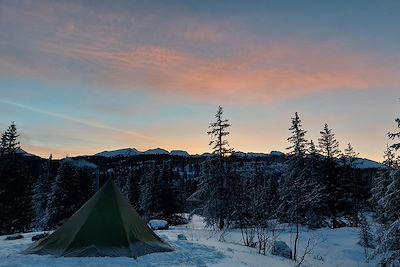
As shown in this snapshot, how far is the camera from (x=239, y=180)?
31.8 metres

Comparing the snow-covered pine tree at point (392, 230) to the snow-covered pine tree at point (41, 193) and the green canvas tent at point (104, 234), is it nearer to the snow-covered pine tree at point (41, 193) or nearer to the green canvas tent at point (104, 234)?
the green canvas tent at point (104, 234)

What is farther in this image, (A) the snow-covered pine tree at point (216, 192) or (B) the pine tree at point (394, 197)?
(A) the snow-covered pine tree at point (216, 192)

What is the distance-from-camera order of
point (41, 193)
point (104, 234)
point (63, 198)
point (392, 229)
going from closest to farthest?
point (104, 234) < point (392, 229) < point (63, 198) < point (41, 193)

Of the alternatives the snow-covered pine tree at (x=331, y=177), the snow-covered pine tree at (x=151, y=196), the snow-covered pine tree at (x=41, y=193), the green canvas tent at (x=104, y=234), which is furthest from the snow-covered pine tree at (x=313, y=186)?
the snow-covered pine tree at (x=41, y=193)

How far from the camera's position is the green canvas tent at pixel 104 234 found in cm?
1195

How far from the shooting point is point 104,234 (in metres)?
12.5

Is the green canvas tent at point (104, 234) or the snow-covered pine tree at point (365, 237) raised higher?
the green canvas tent at point (104, 234)

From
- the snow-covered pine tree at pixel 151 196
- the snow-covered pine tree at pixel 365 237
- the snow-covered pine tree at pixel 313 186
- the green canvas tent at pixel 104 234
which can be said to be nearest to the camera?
the green canvas tent at pixel 104 234

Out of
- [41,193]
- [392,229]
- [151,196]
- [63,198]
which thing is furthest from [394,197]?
[41,193]

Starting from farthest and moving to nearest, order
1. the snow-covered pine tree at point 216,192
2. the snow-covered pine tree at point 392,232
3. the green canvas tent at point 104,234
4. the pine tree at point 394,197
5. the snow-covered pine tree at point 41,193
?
1. the snow-covered pine tree at point 41,193
2. the snow-covered pine tree at point 216,192
3. the pine tree at point 394,197
4. the snow-covered pine tree at point 392,232
5. the green canvas tent at point 104,234

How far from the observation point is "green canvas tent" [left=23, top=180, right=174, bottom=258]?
1195 cm

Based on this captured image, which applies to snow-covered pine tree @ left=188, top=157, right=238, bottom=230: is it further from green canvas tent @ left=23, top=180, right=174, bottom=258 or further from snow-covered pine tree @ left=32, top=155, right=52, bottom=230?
snow-covered pine tree @ left=32, top=155, right=52, bottom=230

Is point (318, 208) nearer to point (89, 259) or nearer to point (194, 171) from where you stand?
point (89, 259)

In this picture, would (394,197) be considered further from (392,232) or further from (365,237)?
(365,237)
